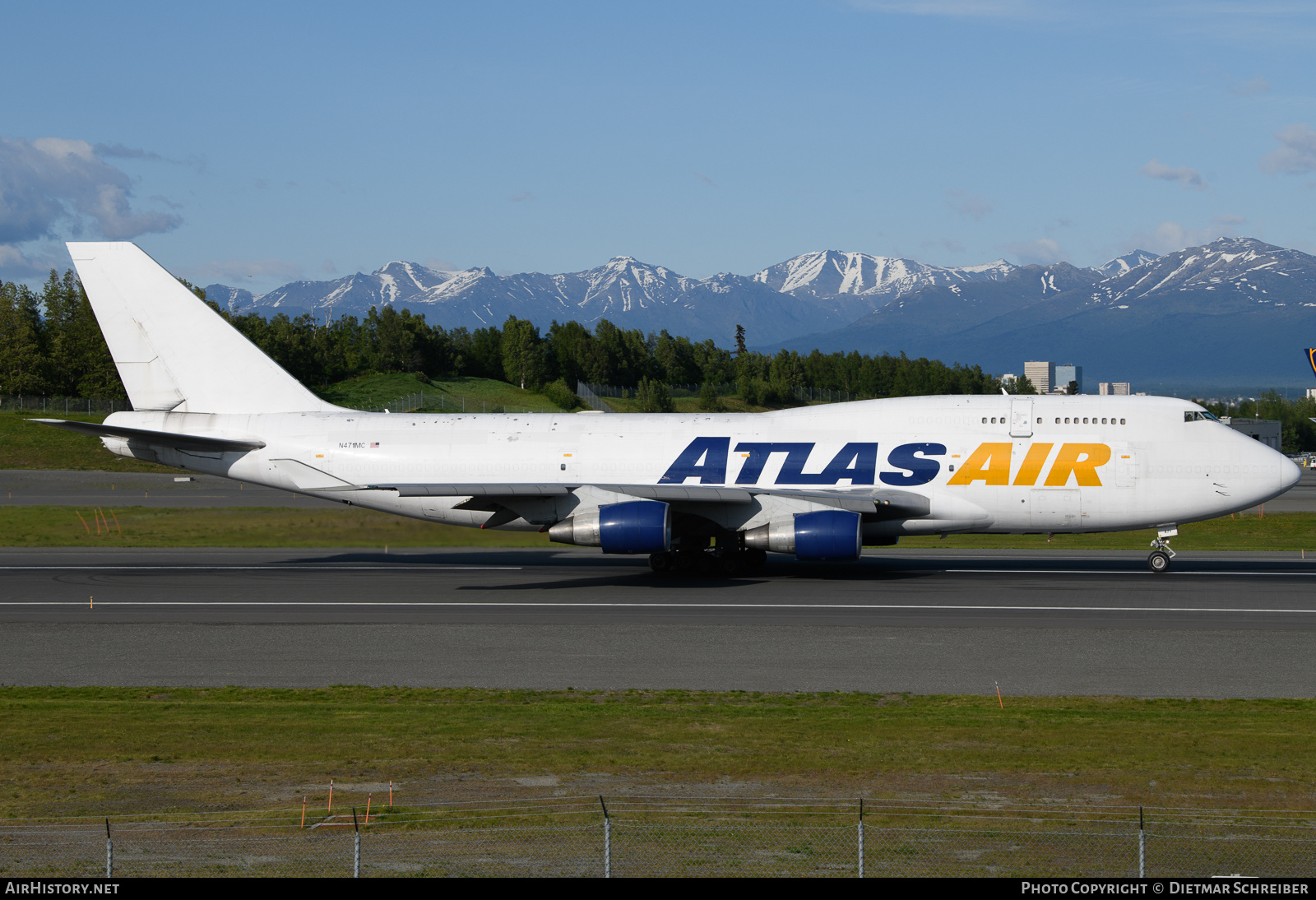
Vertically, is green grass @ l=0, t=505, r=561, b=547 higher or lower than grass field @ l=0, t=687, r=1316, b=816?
higher

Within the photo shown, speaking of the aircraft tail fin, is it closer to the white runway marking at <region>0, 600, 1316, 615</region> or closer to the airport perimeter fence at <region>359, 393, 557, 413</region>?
the white runway marking at <region>0, 600, 1316, 615</region>

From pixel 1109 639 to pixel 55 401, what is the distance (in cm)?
10720

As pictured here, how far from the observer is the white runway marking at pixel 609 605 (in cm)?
2558

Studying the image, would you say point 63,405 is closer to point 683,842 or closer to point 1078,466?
point 1078,466

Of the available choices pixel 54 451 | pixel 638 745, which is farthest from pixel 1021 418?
pixel 54 451

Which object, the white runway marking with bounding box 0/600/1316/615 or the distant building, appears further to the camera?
the distant building

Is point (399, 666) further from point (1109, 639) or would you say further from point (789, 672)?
point (1109, 639)

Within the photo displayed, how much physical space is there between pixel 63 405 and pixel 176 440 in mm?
83305

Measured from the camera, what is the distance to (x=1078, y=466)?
30.7 metres

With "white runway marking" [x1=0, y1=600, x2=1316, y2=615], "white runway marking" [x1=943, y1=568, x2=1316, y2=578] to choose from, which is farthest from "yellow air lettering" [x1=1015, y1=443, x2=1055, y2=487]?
"white runway marking" [x1=0, y1=600, x2=1316, y2=615]

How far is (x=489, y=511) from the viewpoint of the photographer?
3256 centimetres

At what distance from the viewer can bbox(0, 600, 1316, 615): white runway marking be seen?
2558 cm

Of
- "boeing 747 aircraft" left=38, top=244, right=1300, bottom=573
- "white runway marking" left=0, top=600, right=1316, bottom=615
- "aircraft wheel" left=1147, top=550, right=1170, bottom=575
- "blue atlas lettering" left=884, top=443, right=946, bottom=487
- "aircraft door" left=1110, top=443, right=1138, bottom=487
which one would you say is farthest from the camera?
"aircraft wheel" left=1147, top=550, right=1170, bottom=575

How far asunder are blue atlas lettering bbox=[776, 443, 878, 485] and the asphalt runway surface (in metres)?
2.87
